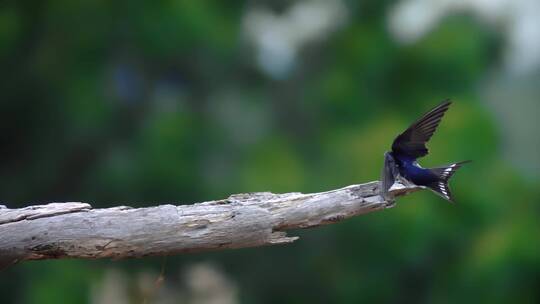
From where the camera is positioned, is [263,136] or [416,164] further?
[263,136]

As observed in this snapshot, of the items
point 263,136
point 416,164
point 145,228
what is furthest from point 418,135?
point 263,136

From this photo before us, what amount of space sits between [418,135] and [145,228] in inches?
16.7

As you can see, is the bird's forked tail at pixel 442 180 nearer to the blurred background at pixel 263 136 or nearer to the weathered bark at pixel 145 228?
the weathered bark at pixel 145 228

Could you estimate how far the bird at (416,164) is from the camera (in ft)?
4.43

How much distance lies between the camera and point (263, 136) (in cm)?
261

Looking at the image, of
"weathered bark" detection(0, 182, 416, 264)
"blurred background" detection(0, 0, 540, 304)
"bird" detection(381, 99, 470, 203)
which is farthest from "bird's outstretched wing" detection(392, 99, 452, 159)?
"blurred background" detection(0, 0, 540, 304)

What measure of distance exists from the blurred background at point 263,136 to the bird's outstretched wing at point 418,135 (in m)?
1.05

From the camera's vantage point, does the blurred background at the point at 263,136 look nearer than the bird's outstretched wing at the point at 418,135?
No

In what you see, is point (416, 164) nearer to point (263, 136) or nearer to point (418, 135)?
point (418, 135)

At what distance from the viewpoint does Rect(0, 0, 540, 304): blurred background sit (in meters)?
2.54

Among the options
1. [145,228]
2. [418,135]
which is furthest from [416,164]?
→ [145,228]

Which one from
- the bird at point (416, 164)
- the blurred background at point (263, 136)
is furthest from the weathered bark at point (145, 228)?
the blurred background at point (263, 136)

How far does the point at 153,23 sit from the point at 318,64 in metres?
0.52

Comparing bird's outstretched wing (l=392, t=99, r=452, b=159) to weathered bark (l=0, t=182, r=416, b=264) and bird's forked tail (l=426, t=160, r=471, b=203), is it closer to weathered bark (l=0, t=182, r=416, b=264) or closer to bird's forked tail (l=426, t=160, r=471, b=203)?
bird's forked tail (l=426, t=160, r=471, b=203)
